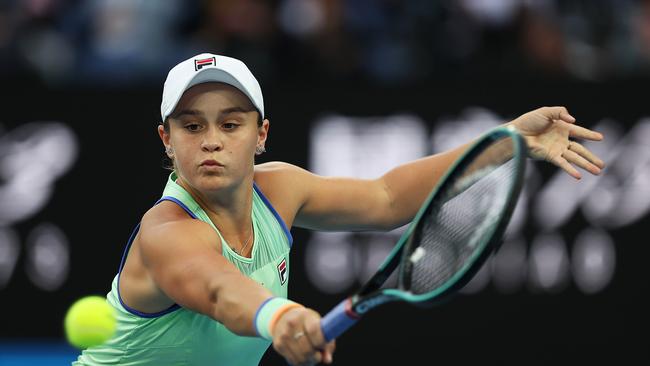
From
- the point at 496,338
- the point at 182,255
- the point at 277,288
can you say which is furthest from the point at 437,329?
the point at 182,255

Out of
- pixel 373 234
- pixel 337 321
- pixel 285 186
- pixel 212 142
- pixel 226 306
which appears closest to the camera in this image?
pixel 337 321

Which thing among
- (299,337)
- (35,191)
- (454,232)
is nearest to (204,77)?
(454,232)

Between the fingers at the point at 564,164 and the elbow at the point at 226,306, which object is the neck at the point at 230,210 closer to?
the elbow at the point at 226,306

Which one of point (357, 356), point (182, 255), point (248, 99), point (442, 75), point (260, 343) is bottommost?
point (357, 356)

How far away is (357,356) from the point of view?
331 inches

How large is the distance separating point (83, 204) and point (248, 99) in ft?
13.5

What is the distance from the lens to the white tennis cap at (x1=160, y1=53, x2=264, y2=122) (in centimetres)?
430

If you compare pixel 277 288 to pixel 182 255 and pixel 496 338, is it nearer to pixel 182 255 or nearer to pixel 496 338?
pixel 182 255

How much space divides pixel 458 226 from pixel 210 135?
0.96m

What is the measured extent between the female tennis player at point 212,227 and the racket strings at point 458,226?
55cm

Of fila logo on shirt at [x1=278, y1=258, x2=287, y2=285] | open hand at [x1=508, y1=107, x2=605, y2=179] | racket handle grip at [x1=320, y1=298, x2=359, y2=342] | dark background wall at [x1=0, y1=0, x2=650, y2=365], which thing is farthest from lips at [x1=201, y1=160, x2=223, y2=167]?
→ dark background wall at [x1=0, y1=0, x2=650, y2=365]

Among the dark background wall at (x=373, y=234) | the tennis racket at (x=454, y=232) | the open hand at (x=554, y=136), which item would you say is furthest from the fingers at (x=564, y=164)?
the dark background wall at (x=373, y=234)

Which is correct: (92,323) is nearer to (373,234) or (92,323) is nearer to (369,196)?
(369,196)

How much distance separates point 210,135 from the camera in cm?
431
